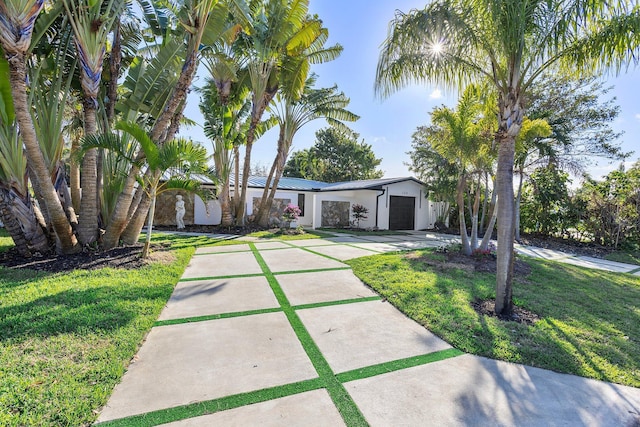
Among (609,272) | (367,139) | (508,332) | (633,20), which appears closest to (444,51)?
(633,20)

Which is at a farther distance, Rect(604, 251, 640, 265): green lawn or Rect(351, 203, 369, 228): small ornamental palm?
Rect(351, 203, 369, 228): small ornamental palm

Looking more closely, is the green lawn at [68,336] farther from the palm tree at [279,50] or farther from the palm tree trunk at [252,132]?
the palm tree at [279,50]

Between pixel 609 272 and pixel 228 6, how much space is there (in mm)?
12631

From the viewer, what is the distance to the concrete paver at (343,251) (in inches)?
324

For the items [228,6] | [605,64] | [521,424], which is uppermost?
[228,6]

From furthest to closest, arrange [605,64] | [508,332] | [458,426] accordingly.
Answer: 1. [605,64]
2. [508,332]
3. [458,426]

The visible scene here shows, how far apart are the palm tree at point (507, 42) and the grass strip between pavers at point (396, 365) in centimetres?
173

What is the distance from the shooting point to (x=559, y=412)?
2.25 metres

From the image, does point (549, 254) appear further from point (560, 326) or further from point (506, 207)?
point (506, 207)

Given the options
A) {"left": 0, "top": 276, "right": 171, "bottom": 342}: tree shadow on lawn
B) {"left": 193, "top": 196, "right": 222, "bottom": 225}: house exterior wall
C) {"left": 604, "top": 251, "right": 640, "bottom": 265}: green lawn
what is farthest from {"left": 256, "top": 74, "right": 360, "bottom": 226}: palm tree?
{"left": 604, "top": 251, "right": 640, "bottom": 265}: green lawn

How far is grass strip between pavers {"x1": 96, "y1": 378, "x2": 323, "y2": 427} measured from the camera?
2012mm

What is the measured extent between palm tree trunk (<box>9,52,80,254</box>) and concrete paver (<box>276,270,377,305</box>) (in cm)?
509

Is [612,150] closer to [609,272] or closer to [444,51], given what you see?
[609,272]

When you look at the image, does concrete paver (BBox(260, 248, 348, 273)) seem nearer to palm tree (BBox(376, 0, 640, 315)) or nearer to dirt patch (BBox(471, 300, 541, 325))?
dirt patch (BBox(471, 300, 541, 325))
